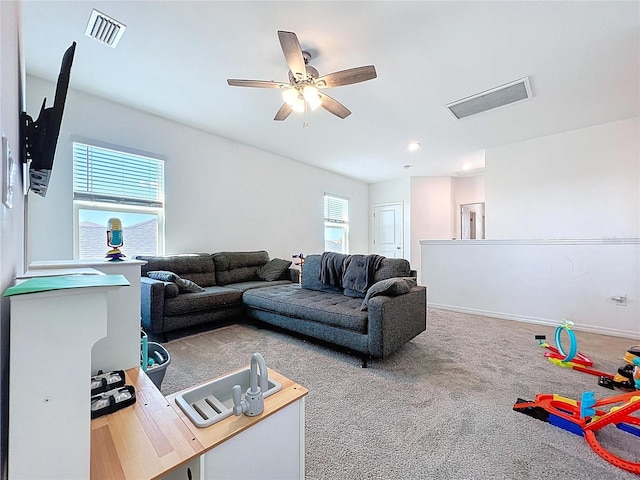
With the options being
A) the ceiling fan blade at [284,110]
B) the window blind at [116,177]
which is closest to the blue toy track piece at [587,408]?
the ceiling fan blade at [284,110]

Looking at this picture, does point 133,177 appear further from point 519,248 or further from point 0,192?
point 519,248

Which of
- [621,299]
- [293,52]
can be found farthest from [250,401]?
[621,299]

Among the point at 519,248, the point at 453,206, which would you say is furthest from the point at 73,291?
the point at 453,206

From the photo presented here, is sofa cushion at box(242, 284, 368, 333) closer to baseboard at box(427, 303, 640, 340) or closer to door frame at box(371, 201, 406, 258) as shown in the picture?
baseboard at box(427, 303, 640, 340)

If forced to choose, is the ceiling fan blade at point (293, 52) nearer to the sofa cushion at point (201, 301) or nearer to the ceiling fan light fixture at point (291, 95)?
the ceiling fan light fixture at point (291, 95)

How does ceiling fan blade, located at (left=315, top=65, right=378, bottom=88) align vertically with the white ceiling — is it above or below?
below

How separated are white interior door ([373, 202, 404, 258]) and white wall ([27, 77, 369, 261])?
1.41 metres

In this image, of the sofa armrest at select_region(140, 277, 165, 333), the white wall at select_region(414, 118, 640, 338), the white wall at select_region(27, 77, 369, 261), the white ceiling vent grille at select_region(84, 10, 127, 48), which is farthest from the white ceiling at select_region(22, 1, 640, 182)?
the sofa armrest at select_region(140, 277, 165, 333)

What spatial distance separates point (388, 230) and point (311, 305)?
16.1ft

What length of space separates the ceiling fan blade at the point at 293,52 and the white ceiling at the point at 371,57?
0.95 ft

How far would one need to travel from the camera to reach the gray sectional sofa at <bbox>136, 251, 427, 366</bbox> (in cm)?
232

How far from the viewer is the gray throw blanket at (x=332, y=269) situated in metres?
3.22

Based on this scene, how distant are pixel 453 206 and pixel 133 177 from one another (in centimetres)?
652

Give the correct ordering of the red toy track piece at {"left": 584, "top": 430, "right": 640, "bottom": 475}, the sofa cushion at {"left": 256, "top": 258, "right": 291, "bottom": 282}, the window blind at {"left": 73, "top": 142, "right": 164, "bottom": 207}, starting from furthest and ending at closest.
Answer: the sofa cushion at {"left": 256, "top": 258, "right": 291, "bottom": 282}
the window blind at {"left": 73, "top": 142, "right": 164, "bottom": 207}
the red toy track piece at {"left": 584, "top": 430, "right": 640, "bottom": 475}
